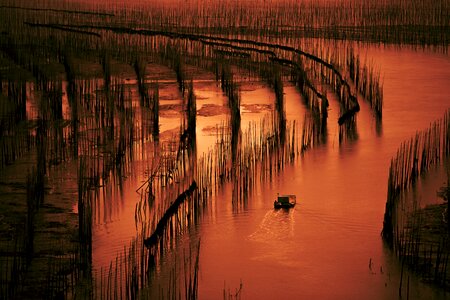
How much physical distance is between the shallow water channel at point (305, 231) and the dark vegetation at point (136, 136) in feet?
0.36

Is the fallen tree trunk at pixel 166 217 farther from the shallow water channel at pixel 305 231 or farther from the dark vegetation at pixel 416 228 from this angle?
the dark vegetation at pixel 416 228

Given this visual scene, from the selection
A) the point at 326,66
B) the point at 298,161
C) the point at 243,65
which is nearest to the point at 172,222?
the point at 298,161

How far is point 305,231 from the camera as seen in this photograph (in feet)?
17.2

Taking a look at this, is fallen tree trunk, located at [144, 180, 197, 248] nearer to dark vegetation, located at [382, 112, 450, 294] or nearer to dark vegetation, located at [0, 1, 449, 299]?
dark vegetation, located at [0, 1, 449, 299]

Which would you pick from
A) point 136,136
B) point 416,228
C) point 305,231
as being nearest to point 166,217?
point 305,231

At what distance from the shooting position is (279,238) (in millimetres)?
5152

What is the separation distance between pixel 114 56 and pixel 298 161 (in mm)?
6658

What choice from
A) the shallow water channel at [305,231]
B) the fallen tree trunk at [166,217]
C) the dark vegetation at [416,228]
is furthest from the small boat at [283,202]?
the dark vegetation at [416,228]

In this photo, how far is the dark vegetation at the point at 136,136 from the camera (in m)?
4.52

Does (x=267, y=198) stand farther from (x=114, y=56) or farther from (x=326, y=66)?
(x=114, y=56)

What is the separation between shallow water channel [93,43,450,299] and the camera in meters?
4.48

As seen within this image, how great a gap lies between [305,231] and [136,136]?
2.80m

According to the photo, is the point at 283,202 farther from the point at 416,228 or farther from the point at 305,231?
the point at 416,228

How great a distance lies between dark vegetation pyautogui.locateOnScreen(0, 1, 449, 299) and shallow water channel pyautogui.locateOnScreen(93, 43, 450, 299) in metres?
0.11
